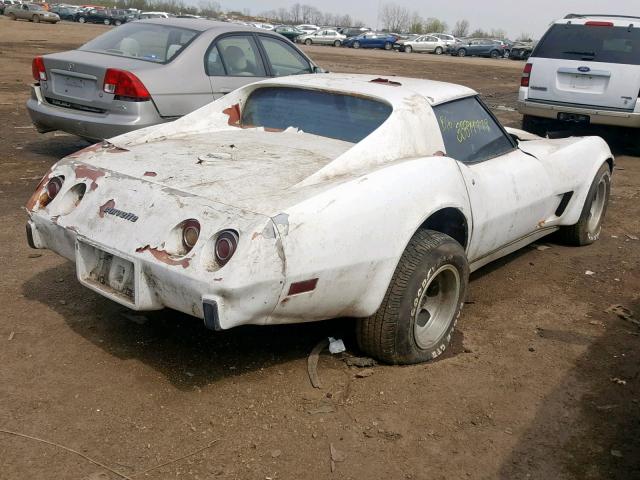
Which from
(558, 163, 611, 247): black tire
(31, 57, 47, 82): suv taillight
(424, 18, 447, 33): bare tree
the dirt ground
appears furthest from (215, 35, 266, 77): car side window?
(424, 18, 447, 33): bare tree

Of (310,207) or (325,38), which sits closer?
(310,207)

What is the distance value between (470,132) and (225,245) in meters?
2.10

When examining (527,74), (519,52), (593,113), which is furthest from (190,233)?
(519,52)

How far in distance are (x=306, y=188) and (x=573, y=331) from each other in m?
2.07

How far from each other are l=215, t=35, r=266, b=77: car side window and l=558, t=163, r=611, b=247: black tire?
147 inches

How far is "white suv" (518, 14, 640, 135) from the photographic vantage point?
29.6 ft

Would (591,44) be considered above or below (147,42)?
above

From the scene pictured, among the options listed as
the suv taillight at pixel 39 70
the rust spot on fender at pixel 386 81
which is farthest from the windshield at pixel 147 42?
the rust spot on fender at pixel 386 81

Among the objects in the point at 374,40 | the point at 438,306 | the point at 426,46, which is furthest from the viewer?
the point at 374,40

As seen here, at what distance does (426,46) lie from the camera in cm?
4944

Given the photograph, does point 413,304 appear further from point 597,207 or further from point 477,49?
point 477,49

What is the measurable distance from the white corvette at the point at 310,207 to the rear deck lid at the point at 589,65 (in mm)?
5043

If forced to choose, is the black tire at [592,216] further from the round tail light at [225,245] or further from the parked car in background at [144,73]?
the parked car in background at [144,73]

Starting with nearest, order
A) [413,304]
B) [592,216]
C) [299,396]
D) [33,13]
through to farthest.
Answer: [299,396], [413,304], [592,216], [33,13]
